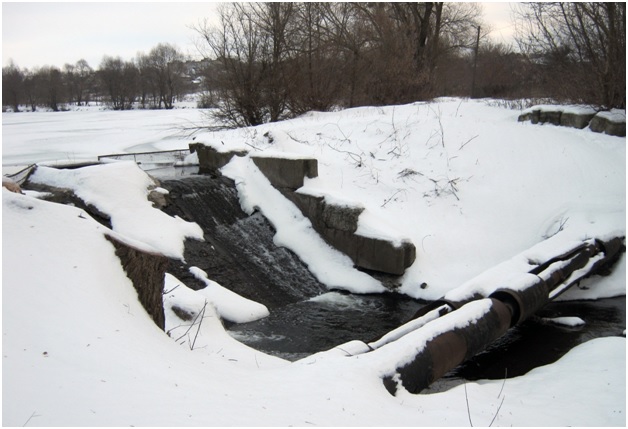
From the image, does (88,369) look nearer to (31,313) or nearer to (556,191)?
(31,313)

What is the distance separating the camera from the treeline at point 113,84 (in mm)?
50688

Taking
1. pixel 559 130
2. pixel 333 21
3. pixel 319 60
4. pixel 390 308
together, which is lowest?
pixel 390 308

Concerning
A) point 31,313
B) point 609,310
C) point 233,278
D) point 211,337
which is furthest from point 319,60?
point 31,313

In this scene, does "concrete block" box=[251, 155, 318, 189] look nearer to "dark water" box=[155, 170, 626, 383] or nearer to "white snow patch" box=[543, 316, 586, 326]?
"dark water" box=[155, 170, 626, 383]

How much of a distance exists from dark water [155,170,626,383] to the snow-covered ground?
0.99 feet

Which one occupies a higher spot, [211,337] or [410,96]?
[410,96]

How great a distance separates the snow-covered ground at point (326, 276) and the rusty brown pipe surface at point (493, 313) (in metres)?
0.15

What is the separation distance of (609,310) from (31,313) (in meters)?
7.23

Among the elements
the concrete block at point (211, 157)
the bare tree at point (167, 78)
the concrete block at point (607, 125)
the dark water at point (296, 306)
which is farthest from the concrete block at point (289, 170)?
the bare tree at point (167, 78)

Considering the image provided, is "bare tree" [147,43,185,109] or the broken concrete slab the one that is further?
"bare tree" [147,43,185,109]

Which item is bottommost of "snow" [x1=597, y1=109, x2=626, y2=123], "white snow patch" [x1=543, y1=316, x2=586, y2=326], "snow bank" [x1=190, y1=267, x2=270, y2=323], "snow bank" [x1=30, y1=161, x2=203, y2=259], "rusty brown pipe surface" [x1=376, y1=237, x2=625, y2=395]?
"white snow patch" [x1=543, y1=316, x2=586, y2=326]

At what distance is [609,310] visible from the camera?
283 inches

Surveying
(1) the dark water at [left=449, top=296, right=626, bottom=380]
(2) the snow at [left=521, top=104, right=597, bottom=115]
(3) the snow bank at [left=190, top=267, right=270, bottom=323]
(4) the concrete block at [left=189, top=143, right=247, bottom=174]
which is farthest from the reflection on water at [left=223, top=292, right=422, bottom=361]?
(2) the snow at [left=521, top=104, right=597, bottom=115]

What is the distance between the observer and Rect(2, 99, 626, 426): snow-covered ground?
3.02m
